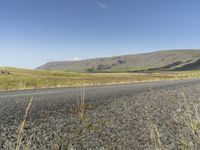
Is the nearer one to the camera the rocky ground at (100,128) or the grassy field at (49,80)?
Answer: the rocky ground at (100,128)

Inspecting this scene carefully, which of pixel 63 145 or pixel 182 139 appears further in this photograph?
pixel 182 139

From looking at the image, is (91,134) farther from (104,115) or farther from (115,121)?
(104,115)

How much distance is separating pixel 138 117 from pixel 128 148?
3728 mm

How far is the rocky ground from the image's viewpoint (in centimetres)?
785

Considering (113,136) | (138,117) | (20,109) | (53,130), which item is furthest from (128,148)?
(20,109)

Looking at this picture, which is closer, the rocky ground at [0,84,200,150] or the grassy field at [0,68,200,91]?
the rocky ground at [0,84,200,150]

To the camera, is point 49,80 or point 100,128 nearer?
point 100,128

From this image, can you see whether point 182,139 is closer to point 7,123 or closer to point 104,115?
point 104,115

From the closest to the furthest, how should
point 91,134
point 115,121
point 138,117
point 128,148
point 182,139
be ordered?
point 128,148
point 182,139
point 91,134
point 115,121
point 138,117

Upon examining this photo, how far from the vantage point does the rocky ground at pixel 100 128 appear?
7.85 meters

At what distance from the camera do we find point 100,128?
964cm

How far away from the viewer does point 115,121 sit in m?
10.6

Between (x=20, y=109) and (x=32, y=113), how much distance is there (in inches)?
28.9

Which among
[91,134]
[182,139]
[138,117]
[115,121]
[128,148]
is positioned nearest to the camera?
[128,148]
